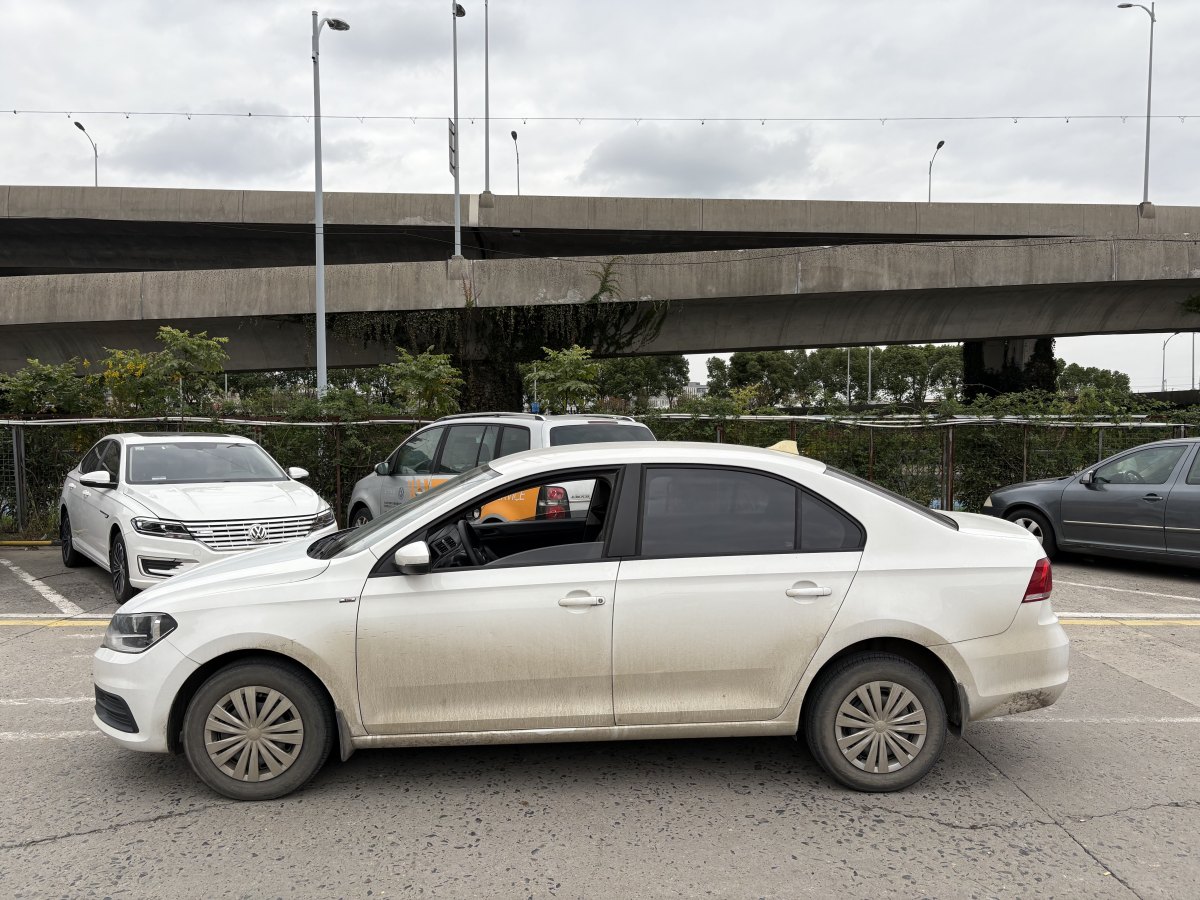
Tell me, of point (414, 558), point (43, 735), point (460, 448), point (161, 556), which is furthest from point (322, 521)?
point (414, 558)

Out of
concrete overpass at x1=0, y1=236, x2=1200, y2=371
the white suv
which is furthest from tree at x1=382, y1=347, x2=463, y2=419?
concrete overpass at x1=0, y1=236, x2=1200, y2=371

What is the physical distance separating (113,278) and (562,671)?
22212mm

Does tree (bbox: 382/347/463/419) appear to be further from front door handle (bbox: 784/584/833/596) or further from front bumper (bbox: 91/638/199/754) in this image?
front door handle (bbox: 784/584/833/596)

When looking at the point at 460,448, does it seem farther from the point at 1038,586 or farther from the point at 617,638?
the point at 1038,586

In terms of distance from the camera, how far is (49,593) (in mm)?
8688

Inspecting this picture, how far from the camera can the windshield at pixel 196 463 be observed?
867cm

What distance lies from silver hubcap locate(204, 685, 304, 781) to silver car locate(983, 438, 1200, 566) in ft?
26.1

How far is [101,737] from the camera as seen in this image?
4.67 meters

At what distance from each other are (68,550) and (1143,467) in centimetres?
1211

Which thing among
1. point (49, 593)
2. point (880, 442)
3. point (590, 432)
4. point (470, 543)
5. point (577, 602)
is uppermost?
point (590, 432)

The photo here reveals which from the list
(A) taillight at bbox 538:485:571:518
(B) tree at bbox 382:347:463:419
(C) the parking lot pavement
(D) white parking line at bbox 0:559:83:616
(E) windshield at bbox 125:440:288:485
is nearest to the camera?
(C) the parking lot pavement

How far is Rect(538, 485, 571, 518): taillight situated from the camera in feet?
15.1

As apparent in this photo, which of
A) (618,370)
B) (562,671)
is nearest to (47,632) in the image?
(562,671)

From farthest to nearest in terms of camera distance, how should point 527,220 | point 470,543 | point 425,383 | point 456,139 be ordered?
point 527,220
point 456,139
point 425,383
point 470,543
